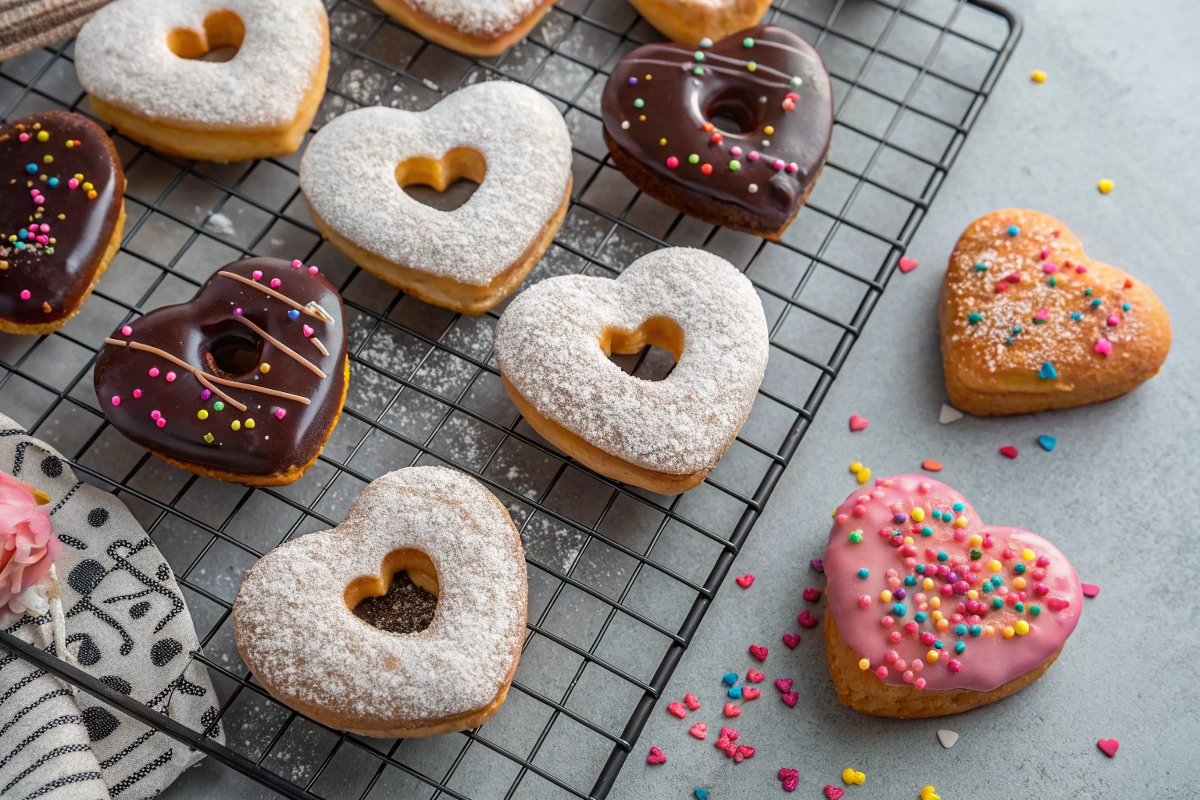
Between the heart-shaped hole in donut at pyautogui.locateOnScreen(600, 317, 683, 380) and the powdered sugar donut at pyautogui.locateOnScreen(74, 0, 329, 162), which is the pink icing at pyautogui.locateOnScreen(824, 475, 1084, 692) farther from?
the powdered sugar donut at pyautogui.locateOnScreen(74, 0, 329, 162)

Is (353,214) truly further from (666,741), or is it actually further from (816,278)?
(666,741)

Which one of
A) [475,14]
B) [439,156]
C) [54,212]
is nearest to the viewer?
[54,212]

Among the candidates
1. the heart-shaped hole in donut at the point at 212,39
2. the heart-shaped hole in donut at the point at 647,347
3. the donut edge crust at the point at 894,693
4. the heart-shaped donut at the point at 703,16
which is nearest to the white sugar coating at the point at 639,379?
the heart-shaped hole in donut at the point at 647,347

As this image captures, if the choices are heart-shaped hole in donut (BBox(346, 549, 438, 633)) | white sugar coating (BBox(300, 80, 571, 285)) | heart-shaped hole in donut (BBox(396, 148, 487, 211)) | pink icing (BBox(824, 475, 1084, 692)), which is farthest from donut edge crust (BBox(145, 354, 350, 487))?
pink icing (BBox(824, 475, 1084, 692))

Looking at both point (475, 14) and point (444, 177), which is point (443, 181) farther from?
point (475, 14)

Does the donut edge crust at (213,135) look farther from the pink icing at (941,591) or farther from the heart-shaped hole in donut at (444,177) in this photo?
the pink icing at (941,591)

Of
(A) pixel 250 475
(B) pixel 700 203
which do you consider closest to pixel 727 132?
(B) pixel 700 203
